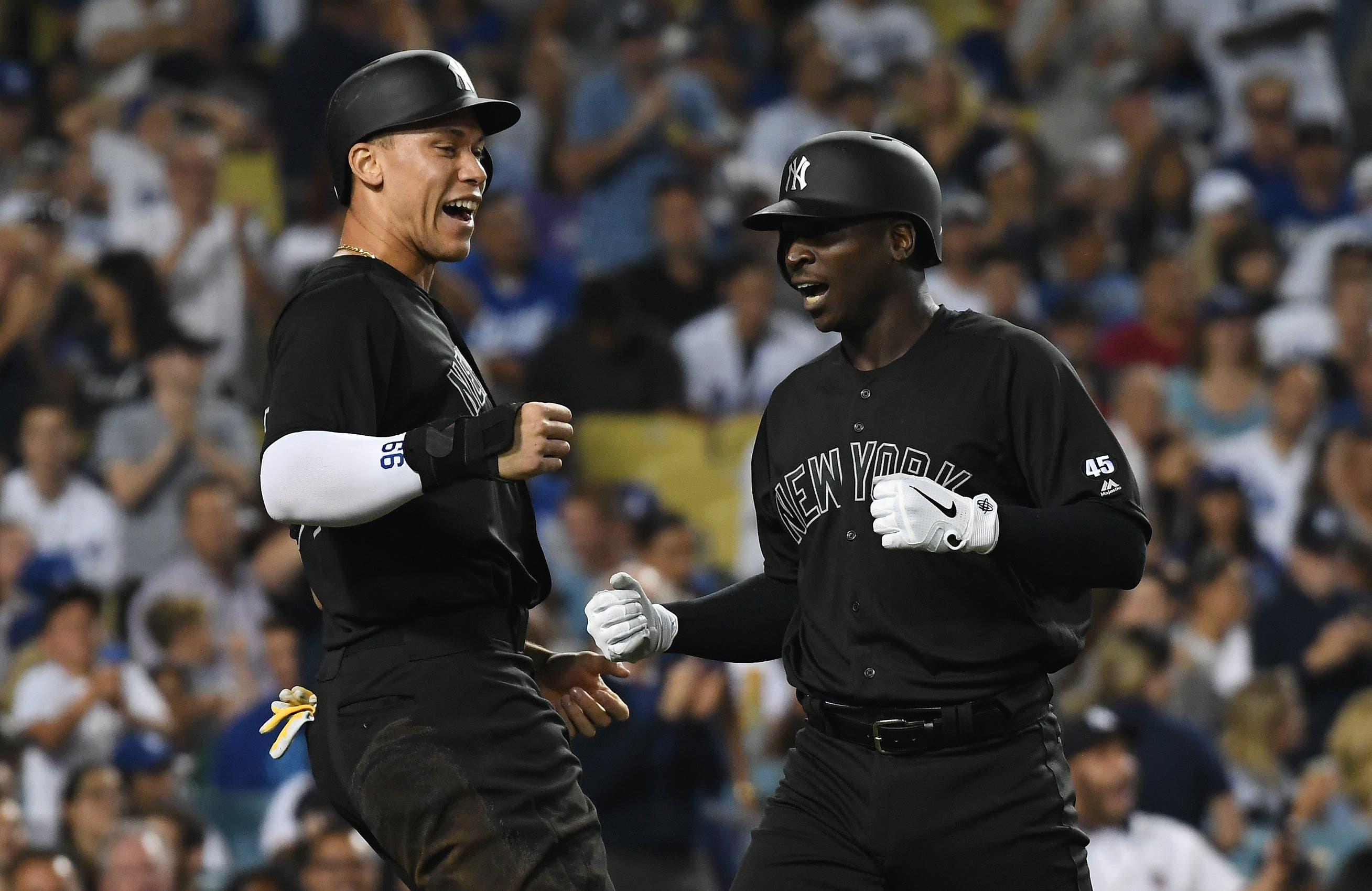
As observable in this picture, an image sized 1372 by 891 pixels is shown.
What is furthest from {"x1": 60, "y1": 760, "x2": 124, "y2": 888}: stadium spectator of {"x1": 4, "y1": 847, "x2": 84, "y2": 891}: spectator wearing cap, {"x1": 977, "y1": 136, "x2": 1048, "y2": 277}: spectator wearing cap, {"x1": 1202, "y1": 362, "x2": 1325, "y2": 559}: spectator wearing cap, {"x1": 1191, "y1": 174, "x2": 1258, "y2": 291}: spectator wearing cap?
{"x1": 1191, "y1": 174, "x2": 1258, "y2": 291}: spectator wearing cap

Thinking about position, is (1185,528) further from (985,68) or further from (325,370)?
(325,370)

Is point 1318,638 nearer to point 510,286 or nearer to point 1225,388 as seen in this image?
point 1225,388

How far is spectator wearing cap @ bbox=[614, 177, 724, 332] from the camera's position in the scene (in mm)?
9414

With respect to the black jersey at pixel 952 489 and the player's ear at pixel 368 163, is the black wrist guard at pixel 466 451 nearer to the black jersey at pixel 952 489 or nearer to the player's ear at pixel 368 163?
the player's ear at pixel 368 163

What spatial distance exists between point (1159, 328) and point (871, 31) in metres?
2.89

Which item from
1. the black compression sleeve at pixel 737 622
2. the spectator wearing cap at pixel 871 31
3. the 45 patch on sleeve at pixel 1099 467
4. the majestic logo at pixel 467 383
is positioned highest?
the spectator wearing cap at pixel 871 31

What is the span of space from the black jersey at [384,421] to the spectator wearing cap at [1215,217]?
747 cm

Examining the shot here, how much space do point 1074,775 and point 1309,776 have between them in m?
1.29

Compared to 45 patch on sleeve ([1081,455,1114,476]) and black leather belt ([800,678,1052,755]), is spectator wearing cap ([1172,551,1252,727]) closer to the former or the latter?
black leather belt ([800,678,1052,755])

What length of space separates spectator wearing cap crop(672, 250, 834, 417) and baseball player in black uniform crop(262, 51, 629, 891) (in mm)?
5449

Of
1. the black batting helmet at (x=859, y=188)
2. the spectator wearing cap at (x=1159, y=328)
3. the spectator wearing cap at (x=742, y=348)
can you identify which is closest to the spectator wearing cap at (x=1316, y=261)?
the spectator wearing cap at (x=1159, y=328)

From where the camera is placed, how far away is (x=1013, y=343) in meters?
3.70

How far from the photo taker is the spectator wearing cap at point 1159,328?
9492mm

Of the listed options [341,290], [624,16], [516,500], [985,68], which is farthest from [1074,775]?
[985,68]
